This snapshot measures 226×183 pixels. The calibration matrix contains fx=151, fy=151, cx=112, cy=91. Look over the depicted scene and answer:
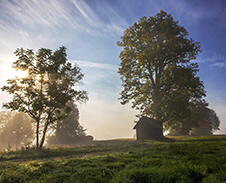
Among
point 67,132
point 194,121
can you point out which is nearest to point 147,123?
point 194,121

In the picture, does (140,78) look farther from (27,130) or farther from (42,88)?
(27,130)

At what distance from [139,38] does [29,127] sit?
61.4 m

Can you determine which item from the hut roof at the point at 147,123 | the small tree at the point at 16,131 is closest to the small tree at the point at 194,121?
the hut roof at the point at 147,123

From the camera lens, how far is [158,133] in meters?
29.3

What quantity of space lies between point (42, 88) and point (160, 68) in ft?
68.1

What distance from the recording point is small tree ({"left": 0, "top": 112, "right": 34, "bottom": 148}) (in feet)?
209

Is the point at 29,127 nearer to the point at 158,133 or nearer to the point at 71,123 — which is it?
the point at 71,123

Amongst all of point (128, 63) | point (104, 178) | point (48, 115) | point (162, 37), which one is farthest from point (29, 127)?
point (104, 178)

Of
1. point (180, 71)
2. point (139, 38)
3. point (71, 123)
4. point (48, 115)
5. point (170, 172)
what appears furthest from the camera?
point (71, 123)

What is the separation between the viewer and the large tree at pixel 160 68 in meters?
25.0

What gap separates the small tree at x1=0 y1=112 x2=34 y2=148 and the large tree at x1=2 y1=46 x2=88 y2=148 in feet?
162

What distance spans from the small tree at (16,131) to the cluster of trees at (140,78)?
44.4 metres

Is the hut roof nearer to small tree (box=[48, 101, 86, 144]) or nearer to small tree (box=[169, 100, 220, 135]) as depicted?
small tree (box=[169, 100, 220, 135])

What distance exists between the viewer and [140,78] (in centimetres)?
2873
